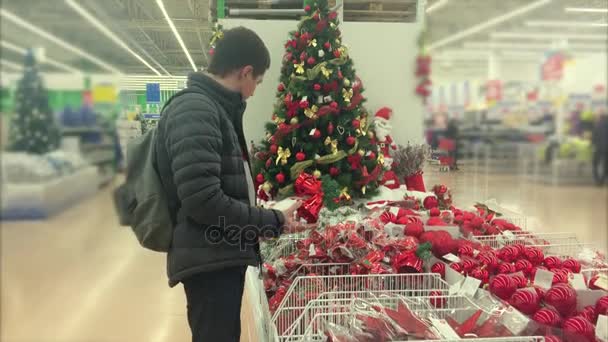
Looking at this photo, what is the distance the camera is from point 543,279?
166cm

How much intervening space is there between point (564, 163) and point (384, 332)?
80 cm

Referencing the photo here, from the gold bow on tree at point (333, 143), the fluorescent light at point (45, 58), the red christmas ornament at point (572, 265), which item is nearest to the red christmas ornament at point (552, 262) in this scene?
the red christmas ornament at point (572, 265)

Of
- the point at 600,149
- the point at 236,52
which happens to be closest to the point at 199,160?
the point at 236,52

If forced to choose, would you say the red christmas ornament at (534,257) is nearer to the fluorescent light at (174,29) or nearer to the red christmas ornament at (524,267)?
the red christmas ornament at (524,267)

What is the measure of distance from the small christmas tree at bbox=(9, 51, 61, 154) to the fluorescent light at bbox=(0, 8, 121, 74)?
62 millimetres

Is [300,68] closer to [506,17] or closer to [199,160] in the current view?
[199,160]

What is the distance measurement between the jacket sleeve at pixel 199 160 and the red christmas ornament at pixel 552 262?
131 cm

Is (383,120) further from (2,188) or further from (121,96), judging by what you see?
(2,188)

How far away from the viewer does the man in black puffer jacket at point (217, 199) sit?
4.34ft

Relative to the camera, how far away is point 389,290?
1.75 metres

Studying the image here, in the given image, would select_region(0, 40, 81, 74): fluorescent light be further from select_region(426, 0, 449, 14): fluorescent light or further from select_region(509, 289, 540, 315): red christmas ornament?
select_region(509, 289, 540, 315): red christmas ornament

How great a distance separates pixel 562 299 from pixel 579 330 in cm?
17

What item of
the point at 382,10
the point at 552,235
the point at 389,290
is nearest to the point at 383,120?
the point at 382,10

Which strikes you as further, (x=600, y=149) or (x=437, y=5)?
(x=437, y=5)
